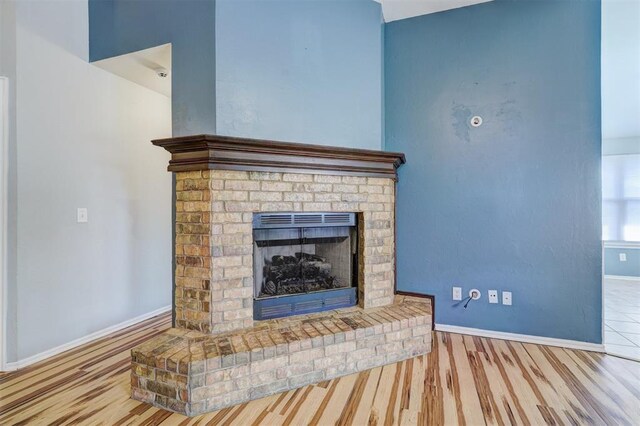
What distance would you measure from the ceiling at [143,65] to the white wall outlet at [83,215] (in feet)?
3.80

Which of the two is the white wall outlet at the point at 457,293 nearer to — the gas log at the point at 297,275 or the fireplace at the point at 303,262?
the fireplace at the point at 303,262

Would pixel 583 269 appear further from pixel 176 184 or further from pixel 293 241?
pixel 176 184

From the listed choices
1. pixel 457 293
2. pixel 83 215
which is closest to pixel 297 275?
pixel 457 293

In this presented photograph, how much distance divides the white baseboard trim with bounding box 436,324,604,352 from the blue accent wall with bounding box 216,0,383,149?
1.73 metres

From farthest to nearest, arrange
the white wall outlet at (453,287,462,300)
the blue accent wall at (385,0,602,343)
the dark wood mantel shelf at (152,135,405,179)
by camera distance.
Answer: the white wall outlet at (453,287,462,300)
the blue accent wall at (385,0,602,343)
the dark wood mantel shelf at (152,135,405,179)

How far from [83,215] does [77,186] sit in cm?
23

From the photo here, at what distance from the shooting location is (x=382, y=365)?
226 centimetres

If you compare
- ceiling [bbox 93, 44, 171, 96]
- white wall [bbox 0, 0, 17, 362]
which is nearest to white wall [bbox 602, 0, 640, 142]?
ceiling [bbox 93, 44, 171, 96]

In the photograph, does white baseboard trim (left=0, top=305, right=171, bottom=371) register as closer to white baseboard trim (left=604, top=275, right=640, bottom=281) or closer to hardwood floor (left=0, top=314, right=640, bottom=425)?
hardwood floor (left=0, top=314, right=640, bottom=425)

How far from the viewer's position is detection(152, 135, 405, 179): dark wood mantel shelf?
2.01m

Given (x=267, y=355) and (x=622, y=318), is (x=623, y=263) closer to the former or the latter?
(x=622, y=318)

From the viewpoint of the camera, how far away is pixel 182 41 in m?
2.20

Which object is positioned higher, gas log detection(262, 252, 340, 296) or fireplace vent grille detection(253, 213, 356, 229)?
fireplace vent grille detection(253, 213, 356, 229)

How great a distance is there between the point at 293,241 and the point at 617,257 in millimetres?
5536
